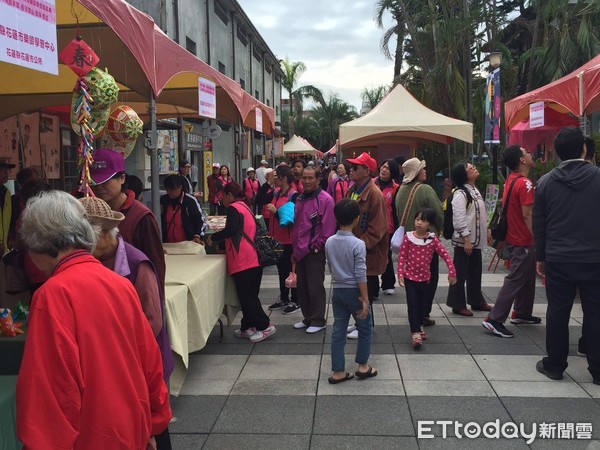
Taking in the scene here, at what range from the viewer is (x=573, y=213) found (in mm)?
4031

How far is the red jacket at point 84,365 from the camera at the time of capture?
161 cm

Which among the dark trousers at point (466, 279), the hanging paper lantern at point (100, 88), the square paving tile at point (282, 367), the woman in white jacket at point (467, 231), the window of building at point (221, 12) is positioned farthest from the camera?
the window of building at point (221, 12)

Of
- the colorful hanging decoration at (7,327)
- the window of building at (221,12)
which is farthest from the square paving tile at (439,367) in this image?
the window of building at (221,12)

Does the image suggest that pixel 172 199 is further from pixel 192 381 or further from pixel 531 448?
pixel 531 448

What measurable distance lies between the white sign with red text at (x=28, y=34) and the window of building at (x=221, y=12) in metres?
19.8

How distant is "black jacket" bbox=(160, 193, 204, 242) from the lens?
18.6 ft

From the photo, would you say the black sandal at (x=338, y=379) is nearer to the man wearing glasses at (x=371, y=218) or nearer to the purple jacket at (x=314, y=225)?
the man wearing glasses at (x=371, y=218)

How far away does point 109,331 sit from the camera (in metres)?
1.74

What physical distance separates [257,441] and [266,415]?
0.36m

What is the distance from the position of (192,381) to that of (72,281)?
2879mm

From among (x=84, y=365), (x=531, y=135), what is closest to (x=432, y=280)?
(x=84, y=365)

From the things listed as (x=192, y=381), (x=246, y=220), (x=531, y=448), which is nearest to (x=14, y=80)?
(x=246, y=220)

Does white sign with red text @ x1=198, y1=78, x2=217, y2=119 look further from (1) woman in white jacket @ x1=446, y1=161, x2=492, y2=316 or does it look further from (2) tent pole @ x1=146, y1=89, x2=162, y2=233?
(1) woman in white jacket @ x1=446, y1=161, x2=492, y2=316

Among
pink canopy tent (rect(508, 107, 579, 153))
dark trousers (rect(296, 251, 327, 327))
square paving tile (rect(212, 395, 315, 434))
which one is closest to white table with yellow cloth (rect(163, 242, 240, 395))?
square paving tile (rect(212, 395, 315, 434))
